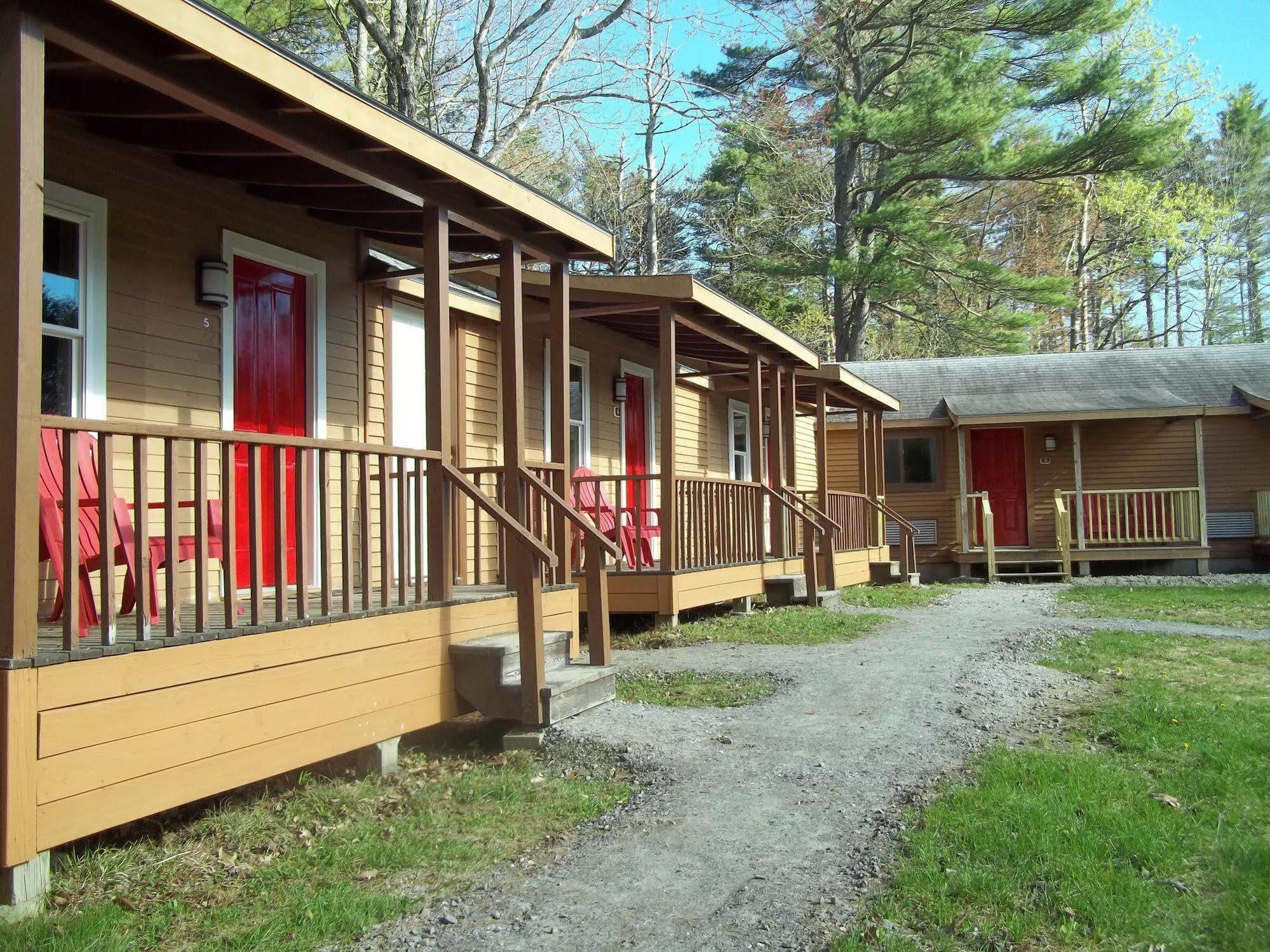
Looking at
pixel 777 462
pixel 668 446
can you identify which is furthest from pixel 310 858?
pixel 777 462

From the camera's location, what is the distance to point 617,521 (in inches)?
377

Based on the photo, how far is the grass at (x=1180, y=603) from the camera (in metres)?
11.1

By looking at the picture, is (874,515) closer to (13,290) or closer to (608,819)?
(608,819)

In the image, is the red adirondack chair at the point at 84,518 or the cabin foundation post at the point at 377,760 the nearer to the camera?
the red adirondack chair at the point at 84,518

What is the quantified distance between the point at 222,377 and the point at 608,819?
12.0 ft

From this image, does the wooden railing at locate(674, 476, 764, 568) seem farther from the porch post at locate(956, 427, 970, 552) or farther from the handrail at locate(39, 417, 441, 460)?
the porch post at locate(956, 427, 970, 552)

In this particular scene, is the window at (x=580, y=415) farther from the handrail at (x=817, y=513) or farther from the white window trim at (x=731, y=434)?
the white window trim at (x=731, y=434)

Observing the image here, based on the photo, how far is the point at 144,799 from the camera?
390cm

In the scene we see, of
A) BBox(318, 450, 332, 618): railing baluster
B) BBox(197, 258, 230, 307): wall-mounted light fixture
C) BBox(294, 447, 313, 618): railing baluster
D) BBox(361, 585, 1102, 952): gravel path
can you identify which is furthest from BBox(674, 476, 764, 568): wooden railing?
BBox(294, 447, 313, 618): railing baluster

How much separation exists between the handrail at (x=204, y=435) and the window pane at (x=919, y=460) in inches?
607

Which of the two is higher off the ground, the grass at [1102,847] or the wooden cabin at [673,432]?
the wooden cabin at [673,432]

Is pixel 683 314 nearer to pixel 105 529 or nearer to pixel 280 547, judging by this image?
pixel 280 547

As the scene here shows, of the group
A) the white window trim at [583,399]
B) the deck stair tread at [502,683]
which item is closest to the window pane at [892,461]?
the white window trim at [583,399]

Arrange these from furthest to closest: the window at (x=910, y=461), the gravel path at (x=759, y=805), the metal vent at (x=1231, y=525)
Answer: the window at (x=910, y=461), the metal vent at (x=1231, y=525), the gravel path at (x=759, y=805)
